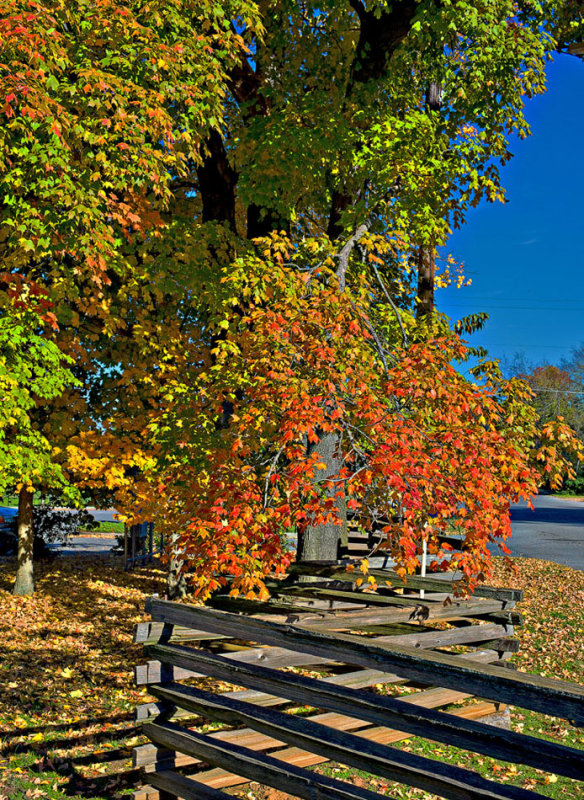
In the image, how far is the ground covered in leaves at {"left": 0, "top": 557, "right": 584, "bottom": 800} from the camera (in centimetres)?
768

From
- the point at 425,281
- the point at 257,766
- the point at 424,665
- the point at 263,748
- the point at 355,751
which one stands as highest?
the point at 425,281

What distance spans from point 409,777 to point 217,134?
528 inches

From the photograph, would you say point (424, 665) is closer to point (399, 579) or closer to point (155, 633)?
point (155, 633)

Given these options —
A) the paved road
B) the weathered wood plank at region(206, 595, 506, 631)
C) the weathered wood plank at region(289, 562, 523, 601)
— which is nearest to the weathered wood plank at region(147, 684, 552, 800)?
the weathered wood plank at region(206, 595, 506, 631)

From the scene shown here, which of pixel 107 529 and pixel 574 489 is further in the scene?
pixel 574 489

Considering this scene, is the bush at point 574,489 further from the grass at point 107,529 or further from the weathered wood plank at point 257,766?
the weathered wood plank at point 257,766

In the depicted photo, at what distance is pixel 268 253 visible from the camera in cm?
1086

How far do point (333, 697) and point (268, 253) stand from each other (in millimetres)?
7214

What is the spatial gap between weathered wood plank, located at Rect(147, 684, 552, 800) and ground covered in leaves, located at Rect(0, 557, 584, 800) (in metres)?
1.90

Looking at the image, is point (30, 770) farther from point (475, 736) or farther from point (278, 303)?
point (278, 303)

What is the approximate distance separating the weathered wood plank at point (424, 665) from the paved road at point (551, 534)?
13.6 metres

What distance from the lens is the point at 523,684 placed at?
3.90 metres

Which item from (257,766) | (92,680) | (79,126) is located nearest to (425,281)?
(79,126)

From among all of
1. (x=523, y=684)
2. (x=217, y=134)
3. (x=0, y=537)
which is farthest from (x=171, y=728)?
(x=0, y=537)
